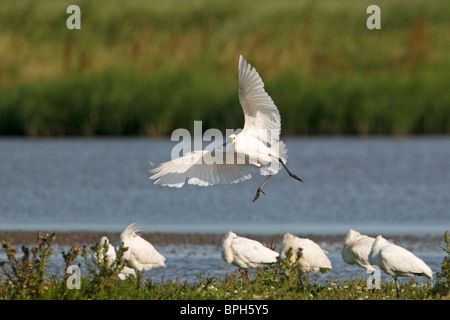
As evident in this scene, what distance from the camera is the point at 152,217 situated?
1627cm

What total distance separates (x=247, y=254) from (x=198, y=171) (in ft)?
4.27

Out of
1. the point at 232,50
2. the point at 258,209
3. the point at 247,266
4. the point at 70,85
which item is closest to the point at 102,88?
the point at 70,85

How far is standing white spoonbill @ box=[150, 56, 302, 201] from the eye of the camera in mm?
9891

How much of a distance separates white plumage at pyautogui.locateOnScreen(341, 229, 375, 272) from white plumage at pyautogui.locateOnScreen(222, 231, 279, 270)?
71 centimetres

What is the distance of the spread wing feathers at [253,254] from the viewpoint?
Answer: 9.43 m

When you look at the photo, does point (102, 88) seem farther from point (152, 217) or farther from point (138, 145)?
point (152, 217)

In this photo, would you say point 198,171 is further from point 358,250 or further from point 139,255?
point 358,250

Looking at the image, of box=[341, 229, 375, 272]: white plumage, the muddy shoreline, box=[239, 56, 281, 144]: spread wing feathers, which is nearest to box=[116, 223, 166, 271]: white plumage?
box=[239, 56, 281, 144]: spread wing feathers

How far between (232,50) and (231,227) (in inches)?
693

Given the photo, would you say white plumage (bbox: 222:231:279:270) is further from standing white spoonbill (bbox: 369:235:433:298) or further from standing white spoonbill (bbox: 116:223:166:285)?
standing white spoonbill (bbox: 369:235:433:298)

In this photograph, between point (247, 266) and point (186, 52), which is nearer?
point (247, 266)

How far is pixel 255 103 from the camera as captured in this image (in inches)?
392

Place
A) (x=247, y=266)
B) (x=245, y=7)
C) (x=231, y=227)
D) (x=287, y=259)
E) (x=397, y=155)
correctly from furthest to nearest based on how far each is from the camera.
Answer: (x=245, y=7) → (x=397, y=155) → (x=231, y=227) → (x=247, y=266) → (x=287, y=259)
